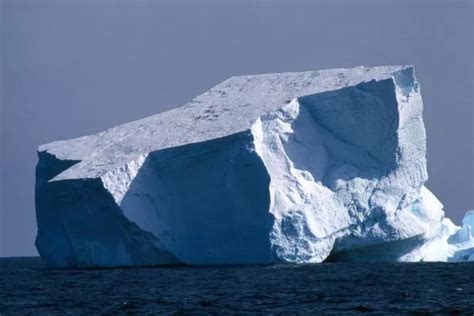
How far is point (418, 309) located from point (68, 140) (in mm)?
12925

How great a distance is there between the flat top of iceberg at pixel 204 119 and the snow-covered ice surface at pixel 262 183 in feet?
0.18

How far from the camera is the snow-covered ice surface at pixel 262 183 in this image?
79.4 feet

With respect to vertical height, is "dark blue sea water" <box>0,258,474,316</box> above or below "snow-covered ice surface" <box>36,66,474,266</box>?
below

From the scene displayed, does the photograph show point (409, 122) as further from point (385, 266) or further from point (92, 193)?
point (92, 193)

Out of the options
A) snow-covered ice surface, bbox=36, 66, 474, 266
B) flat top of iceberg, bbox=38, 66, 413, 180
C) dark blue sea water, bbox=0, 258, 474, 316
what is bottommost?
dark blue sea water, bbox=0, 258, 474, 316

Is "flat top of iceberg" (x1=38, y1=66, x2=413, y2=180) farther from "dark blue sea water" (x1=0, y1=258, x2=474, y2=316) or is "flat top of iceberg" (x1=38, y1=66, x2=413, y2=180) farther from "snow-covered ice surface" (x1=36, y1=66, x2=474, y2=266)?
"dark blue sea water" (x1=0, y1=258, x2=474, y2=316)

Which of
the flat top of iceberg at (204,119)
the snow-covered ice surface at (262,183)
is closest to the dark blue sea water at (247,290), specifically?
the snow-covered ice surface at (262,183)

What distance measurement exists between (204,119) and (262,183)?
8.93 ft

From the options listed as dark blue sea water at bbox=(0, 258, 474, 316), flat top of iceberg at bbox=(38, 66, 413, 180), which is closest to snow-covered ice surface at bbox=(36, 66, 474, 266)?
flat top of iceberg at bbox=(38, 66, 413, 180)

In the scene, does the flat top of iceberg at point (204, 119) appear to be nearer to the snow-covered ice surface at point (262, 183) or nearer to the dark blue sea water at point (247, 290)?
the snow-covered ice surface at point (262, 183)

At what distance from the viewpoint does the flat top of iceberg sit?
2478 centimetres

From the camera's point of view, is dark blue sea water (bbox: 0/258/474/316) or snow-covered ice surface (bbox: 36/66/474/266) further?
snow-covered ice surface (bbox: 36/66/474/266)

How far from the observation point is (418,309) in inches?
678

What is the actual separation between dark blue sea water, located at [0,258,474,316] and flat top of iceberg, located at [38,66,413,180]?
8.12ft
